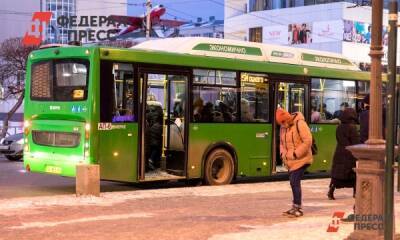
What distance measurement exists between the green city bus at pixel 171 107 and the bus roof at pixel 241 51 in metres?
0.03

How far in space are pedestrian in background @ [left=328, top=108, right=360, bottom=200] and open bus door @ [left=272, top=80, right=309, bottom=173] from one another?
5.08m

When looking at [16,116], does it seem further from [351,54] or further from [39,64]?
[39,64]

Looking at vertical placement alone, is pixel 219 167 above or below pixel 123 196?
above

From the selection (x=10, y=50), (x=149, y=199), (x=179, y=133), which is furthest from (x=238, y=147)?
(x=10, y=50)

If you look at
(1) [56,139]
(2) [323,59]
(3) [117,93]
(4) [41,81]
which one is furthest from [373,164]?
(2) [323,59]

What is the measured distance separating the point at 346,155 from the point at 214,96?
474cm

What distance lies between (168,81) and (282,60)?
402cm

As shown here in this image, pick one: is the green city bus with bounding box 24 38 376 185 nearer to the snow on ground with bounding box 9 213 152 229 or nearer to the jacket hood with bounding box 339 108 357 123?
the snow on ground with bounding box 9 213 152 229

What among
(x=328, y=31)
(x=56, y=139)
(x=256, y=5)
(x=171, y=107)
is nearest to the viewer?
(x=56, y=139)

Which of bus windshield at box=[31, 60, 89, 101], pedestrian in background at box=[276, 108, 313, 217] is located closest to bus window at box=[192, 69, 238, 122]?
bus windshield at box=[31, 60, 89, 101]

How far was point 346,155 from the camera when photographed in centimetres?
1161

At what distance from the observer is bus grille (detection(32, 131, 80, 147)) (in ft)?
44.4

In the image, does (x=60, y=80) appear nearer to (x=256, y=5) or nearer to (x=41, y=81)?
(x=41, y=81)

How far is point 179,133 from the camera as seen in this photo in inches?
592
